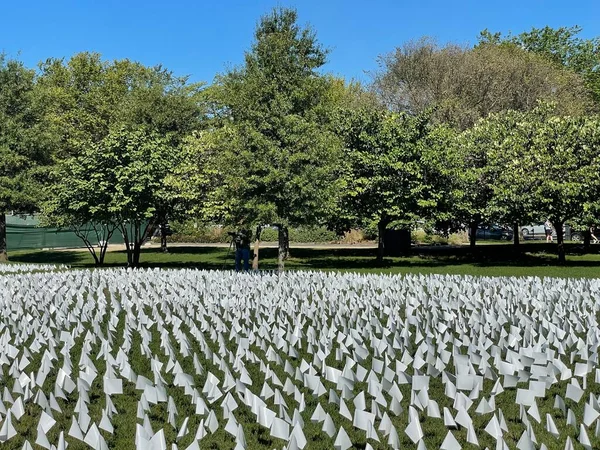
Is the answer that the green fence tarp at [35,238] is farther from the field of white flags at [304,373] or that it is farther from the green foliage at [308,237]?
the field of white flags at [304,373]

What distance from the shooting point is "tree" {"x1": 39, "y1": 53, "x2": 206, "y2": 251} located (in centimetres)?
3141

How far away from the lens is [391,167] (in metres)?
24.2

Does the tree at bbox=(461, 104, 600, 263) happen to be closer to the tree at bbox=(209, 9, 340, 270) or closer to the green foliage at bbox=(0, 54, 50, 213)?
the tree at bbox=(209, 9, 340, 270)

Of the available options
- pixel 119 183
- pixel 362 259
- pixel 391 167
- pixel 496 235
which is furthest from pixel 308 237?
pixel 119 183

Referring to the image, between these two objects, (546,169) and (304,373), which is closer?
(304,373)

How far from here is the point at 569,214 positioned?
935 inches

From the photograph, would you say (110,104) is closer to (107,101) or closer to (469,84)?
(107,101)

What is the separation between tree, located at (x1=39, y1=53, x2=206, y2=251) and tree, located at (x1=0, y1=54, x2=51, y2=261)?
1.29 m

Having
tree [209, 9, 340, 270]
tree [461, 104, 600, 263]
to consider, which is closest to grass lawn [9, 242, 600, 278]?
tree [461, 104, 600, 263]

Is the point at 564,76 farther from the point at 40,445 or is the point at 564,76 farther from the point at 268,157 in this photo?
the point at 40,445

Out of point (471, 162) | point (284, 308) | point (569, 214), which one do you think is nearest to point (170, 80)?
point (471, 162)

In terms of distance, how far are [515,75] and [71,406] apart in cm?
3482

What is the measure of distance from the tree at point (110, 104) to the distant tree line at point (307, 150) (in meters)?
0.14

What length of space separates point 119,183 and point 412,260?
1448cm
